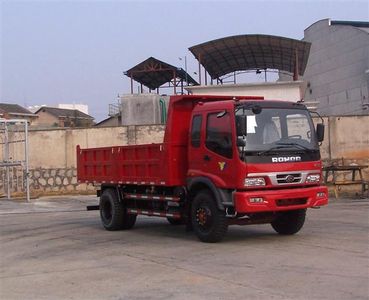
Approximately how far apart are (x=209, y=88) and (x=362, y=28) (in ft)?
63.3

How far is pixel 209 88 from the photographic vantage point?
29.5 m

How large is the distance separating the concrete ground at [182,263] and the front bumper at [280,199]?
2.36ft

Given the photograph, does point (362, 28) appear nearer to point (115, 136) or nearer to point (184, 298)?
point (115, 136)

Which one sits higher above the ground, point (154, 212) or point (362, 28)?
point (362, 28)

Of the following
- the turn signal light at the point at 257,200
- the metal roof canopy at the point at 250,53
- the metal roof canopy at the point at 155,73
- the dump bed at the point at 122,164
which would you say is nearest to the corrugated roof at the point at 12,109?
the metal roof canopy at the point at 155,73

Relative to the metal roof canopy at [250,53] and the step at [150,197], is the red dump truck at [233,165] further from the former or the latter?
the metal roof canopy at [250,53]

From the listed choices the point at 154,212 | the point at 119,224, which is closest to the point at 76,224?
the point at 119,224

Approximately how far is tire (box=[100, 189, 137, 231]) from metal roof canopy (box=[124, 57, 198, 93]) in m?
26.3

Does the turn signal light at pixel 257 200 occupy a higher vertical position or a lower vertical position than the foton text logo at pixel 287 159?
lower

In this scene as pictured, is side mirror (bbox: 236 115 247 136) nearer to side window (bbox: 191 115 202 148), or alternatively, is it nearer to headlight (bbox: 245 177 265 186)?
headlight (bbox: 245 177 265 186)

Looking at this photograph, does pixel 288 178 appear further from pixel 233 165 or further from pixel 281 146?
pixel 233 165

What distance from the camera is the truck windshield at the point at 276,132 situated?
10289 mm

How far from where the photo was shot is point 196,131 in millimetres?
11266

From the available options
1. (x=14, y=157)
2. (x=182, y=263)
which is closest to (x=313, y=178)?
(x=182, y=263)
